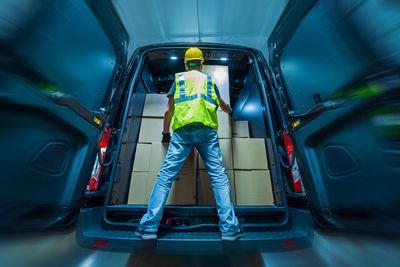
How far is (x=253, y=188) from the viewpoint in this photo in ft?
5.40

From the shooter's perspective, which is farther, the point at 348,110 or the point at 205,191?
the point at 205,191

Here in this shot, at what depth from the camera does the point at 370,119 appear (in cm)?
96

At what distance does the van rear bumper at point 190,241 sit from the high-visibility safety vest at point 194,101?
2.60 ft

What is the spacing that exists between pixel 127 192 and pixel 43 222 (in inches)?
27.8

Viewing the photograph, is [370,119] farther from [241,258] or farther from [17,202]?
[17,202]

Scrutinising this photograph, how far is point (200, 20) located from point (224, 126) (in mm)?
2573

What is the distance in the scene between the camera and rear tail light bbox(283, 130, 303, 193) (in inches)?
50.8

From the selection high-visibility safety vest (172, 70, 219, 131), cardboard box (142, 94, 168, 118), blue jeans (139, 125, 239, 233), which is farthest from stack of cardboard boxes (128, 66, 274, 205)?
high-visibility safety vest (172, 70, 219, 131)

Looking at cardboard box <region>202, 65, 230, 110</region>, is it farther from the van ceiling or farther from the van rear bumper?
the van rear bumper

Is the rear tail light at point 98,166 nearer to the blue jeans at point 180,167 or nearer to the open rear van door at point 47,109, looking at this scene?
the open rear van door at point 47,109

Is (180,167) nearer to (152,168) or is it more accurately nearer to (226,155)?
(152,168)

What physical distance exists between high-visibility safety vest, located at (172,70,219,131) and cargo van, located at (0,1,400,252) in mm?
472

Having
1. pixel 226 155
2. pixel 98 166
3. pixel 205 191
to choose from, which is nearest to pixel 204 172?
pixel 205 191

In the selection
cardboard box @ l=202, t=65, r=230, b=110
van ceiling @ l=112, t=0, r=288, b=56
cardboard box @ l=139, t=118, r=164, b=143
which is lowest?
cardboard box @ l=139, t=118, r=164, b=143
